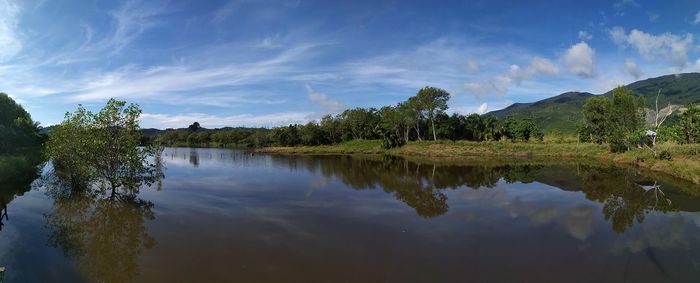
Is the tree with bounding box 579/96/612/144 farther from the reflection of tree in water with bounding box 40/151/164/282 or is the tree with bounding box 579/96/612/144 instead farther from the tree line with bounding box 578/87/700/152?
the reflection of tree in water with bounding box 40/151/164/282

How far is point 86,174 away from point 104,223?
8.33m

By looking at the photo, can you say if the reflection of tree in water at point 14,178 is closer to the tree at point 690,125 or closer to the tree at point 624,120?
the tree at point 624,120

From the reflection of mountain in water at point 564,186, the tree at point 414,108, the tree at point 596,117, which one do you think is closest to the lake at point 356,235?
the reflection of mountain in water at point 564,186

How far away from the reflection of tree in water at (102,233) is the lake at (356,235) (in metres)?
0.08

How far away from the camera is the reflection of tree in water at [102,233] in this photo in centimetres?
1445

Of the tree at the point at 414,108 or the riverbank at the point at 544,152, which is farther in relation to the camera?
the tree at the point at 414,108

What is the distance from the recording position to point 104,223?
2081 centimetres

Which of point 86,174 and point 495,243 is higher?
point 86,174

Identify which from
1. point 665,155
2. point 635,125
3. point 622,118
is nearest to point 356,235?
point 665,155

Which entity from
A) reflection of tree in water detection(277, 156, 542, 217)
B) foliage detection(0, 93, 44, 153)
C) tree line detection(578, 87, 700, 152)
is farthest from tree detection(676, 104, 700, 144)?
foliage detection(0, 93, 44, 153)

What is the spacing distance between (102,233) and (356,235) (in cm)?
1199

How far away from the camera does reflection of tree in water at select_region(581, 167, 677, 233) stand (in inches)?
895

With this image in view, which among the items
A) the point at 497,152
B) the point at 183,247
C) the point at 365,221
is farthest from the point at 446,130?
the point at 183,247

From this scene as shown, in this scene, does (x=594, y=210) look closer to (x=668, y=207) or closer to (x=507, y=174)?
(x=668, y=207)
